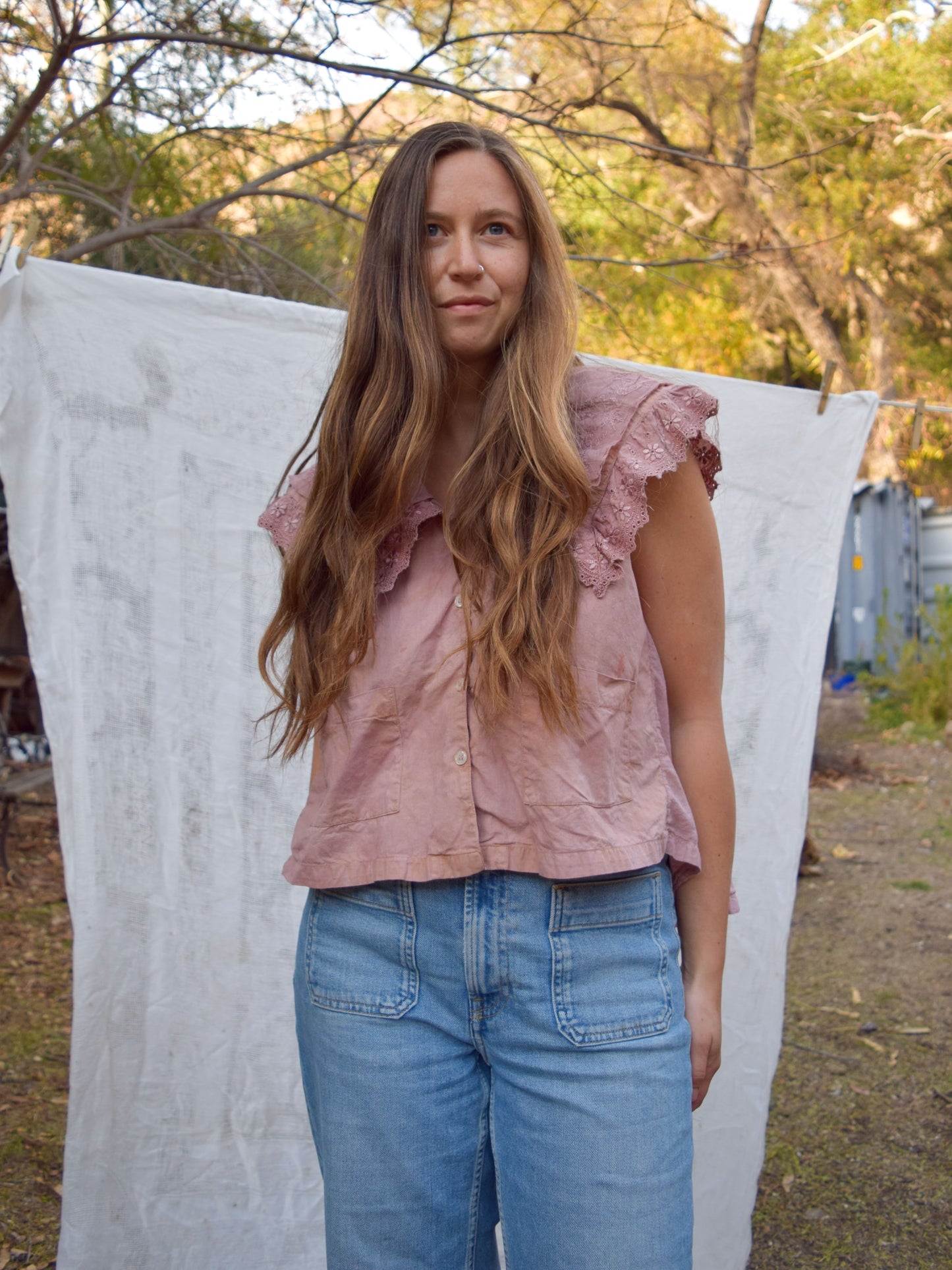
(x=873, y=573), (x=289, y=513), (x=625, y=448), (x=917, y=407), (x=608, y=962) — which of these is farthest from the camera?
(x=873, y=573)

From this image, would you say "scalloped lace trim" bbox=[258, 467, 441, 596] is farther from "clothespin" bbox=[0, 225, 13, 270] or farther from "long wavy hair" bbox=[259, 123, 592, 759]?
"clothespin" bbox=[0, 225, 13, 270]

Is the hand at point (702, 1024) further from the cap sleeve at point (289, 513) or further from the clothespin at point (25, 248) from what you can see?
the clothespin at point (25, 248)

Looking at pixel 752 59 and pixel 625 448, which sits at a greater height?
pixel 752 59

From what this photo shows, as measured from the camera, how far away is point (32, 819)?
6.41 metres

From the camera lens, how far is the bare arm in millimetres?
1320

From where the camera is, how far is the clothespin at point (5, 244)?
197 cm

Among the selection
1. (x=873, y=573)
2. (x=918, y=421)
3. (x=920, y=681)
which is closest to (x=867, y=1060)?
(x=918, y=421)

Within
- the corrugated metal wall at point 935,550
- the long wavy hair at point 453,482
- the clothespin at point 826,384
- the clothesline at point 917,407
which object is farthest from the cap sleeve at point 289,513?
the corrugated metal wall at point 935,550

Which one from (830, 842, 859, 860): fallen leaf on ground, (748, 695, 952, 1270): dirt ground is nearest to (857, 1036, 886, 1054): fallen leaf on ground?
(748, 695, 952, 1270): dirt ground

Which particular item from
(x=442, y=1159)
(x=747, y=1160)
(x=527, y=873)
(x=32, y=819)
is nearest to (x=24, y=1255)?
(x=747, y=1160)

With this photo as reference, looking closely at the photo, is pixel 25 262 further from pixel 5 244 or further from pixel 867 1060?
pixel 867 1060

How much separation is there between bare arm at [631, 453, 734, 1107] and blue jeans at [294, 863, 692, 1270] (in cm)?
8

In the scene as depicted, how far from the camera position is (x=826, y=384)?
2.29 meters

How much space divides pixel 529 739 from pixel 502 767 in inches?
1.9
